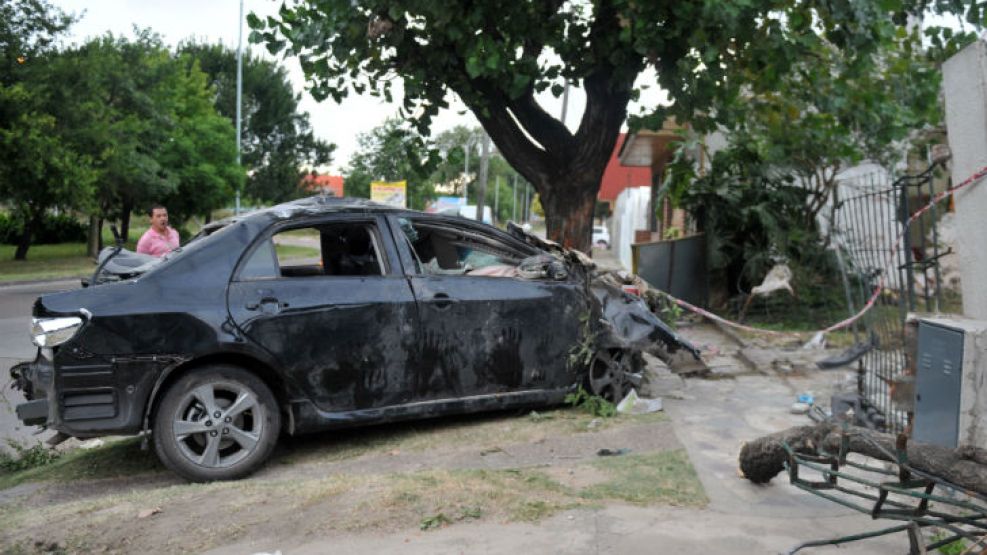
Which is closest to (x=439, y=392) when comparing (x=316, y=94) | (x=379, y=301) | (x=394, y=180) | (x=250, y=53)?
(x=379, y=301)

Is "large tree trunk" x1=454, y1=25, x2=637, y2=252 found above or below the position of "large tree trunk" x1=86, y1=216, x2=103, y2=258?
above

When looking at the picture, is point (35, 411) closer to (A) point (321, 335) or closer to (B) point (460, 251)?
(A) point (321, 335)

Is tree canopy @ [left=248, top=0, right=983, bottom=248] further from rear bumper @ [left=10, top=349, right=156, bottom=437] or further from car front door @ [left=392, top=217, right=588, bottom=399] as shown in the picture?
rear bumper @ [left=10, top=349, right=156, bottom=437]

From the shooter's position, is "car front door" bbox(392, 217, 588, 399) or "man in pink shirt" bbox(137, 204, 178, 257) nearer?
"car front door" bbox(392, 217, 588, 399)

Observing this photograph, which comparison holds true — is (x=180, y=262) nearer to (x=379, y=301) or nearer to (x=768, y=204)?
(x=379, y=301)

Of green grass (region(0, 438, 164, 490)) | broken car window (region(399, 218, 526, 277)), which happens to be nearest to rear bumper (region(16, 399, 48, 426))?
green grass (region(0, 438, 164, 490))

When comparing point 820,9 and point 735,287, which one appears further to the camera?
point 735,287

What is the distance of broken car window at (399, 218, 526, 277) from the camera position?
6.30 meters

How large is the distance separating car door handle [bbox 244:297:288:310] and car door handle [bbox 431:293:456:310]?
1.02m

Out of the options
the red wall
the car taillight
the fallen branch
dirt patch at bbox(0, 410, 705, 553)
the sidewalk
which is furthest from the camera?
the red wall

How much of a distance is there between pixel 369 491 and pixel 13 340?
9050 millimetres

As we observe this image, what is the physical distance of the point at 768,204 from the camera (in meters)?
13.1

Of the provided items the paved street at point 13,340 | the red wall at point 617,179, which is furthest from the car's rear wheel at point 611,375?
the red wall at point 617,179

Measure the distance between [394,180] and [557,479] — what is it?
49.6 meters
